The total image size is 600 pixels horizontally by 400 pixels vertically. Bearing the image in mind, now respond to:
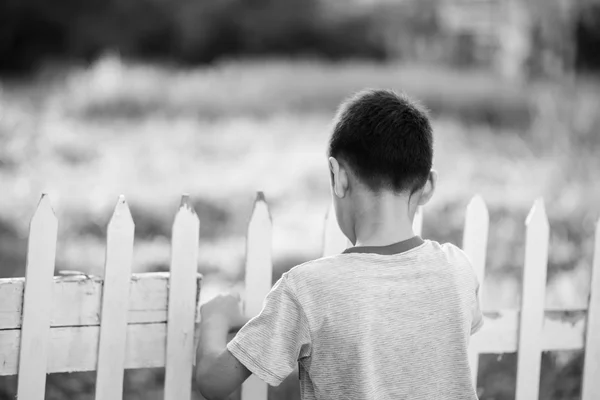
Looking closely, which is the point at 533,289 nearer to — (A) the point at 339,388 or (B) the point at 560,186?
(A) the point at 339,388

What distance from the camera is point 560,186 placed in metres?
7.08

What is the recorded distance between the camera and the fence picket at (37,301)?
69.6 inches

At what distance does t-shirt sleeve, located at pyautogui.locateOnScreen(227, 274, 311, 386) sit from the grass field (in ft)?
9.13

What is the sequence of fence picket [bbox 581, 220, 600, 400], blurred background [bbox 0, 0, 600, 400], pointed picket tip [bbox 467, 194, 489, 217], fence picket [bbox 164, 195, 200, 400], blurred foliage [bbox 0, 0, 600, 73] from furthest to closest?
blurred foliage [bbox 0, 0, 600, 73], blurred background [bbox 0, 0, 600, 400], fence picket [bbox 581, 220, 600, 400], pointed picket tip [bbox 467, 194, 489, 217], fence picket [bbox 164, 195, 200, 400]

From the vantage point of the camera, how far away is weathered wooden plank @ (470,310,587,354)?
2.21 meters

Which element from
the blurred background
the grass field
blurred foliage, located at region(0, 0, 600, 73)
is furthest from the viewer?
blurred foliage, located at region(0, 0, 600, 73)

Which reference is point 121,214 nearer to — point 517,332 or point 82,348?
point 82,348

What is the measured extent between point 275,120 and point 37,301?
8.27 m

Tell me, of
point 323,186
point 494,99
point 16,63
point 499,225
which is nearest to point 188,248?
point 499,225

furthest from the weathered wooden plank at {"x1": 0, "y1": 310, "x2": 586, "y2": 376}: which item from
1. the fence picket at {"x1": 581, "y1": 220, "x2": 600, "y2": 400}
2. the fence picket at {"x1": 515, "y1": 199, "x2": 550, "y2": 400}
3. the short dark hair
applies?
the fence picket at {"x1": 581, "y1": 220, "x2": 600, "y2": 400}

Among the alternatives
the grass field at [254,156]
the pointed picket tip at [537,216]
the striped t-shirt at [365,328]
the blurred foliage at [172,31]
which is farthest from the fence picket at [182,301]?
the blurred foliage at [172,31]

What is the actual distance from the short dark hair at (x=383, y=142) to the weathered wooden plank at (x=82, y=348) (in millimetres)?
733

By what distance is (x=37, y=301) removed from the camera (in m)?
1.79

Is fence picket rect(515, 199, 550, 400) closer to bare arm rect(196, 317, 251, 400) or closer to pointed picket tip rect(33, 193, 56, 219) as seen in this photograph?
bare arm rect(196, 317, 251, 400)
